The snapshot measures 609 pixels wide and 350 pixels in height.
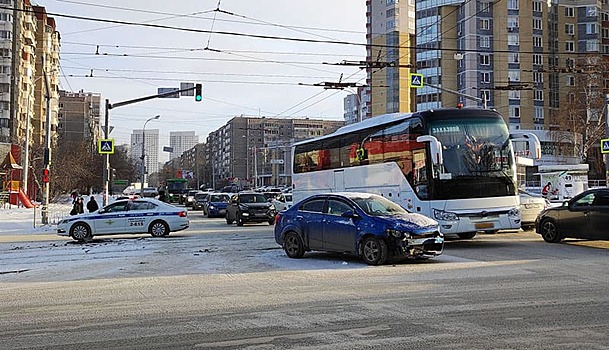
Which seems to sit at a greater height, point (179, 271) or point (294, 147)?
point (294, 147)

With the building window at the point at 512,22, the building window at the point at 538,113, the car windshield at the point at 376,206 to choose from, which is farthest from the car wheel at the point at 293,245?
the building window at the point at 538,113

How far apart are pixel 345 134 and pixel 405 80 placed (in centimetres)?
6839

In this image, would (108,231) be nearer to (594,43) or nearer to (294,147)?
(294,147)

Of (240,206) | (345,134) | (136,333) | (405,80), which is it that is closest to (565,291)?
(136,333)

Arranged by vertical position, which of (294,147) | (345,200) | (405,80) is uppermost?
(405,80)

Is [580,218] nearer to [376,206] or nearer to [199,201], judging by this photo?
[376,206]

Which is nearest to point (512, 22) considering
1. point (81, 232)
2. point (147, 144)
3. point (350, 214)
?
point (81, 232)

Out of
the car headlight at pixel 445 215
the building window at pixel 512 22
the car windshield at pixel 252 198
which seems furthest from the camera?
the building window at pixel 512 22

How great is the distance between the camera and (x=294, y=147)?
84.0 ft

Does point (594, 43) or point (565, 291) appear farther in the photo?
point (594, 43)

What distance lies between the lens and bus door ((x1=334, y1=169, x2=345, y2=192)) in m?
20.9

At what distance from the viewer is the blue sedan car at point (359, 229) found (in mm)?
12930

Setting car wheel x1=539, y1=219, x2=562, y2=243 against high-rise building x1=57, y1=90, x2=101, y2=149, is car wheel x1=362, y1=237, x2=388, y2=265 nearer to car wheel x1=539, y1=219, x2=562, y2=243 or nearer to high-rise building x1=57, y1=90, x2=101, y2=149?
car wheel x1=539, y1=219, x2=562, y2=243

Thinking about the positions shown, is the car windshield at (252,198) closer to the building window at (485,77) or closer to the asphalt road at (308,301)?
the asphalt road at (308,301)
